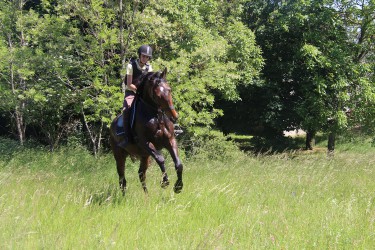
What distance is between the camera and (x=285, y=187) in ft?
21.7

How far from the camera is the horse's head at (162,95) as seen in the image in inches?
222

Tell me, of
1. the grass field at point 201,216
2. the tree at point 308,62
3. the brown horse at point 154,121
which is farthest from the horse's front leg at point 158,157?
the tree at point 308,62

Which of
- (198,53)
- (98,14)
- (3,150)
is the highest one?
(98,14)

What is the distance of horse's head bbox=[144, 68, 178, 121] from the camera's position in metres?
5.65

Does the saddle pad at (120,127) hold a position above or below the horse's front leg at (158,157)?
above

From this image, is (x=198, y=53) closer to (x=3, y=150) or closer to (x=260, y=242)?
(x=3, y=150)

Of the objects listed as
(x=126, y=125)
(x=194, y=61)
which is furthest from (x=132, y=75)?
(x=194, y=61)

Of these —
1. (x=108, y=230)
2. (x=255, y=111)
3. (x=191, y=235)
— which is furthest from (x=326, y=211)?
(x=255, y=111)

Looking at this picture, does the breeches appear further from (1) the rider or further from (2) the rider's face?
(2) the rider's face

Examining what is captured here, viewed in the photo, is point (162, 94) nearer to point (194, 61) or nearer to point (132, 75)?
point (132, 75)

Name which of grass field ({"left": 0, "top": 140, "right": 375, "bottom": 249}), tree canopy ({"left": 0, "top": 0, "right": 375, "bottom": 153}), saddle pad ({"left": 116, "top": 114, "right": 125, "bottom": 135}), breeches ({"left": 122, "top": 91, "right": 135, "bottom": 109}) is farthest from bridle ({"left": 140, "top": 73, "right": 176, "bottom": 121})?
tree canopy ({"left": 0, "top": 0, "right": 375, "bottom": 153})

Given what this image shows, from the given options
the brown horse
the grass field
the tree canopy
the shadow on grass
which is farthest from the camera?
the tree canopy

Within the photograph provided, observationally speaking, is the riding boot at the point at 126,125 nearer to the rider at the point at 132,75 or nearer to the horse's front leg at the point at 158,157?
the rider at the point at 132,75

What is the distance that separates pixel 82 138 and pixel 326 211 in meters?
12.6
